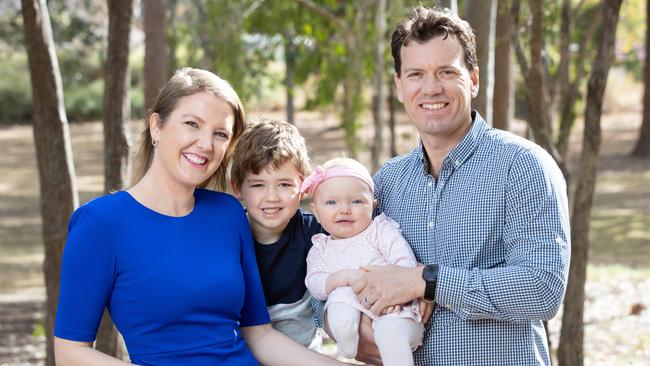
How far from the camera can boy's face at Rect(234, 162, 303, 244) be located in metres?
3.16

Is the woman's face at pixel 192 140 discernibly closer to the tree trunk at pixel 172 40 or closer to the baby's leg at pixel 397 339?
the baby's leg at pixel 397 339

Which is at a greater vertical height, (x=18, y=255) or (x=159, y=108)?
(x=159, y=108)

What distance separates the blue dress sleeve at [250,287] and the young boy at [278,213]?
0.49ft

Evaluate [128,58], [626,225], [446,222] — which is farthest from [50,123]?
[626,225]

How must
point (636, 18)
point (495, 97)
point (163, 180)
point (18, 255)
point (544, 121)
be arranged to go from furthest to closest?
point (636, 18) < point (18, 255) < point (495, 97) < point (544, 121) < point (163, 180)

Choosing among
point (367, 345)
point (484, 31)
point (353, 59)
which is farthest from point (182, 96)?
point (353, 59)

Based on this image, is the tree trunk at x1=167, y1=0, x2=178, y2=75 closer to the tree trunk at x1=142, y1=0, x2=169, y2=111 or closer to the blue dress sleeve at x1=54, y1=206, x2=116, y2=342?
the tree trunk at x1=142, y1=0, x2=169, y2=111

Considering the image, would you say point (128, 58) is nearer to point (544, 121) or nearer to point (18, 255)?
point (544, 121)

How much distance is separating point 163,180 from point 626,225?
13.3m

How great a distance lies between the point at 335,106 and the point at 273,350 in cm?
1620

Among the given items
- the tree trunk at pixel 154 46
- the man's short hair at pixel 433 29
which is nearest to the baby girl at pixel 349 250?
the man's short hair at pixel 433 29

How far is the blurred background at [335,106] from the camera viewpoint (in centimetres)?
584

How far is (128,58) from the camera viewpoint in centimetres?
591

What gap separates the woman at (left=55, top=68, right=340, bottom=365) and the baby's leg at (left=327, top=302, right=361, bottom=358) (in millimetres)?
122
